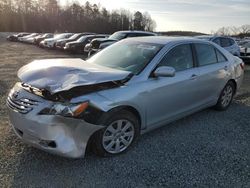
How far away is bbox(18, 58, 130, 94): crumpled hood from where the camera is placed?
3.72m

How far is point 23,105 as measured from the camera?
12.6 ft

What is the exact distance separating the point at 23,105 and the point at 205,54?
3.44 meters

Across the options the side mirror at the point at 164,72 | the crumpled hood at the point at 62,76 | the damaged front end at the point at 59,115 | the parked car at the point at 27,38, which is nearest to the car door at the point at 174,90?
the side mirror at the point at 164,72

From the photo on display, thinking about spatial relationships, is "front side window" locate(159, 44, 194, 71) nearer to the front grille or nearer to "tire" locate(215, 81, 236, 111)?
"tire" locate(215, 81, 236, 111)

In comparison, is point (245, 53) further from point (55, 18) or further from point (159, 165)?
point (55, 18)

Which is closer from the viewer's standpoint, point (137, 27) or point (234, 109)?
point (234, 109)

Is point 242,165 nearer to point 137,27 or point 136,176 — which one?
point 136,176

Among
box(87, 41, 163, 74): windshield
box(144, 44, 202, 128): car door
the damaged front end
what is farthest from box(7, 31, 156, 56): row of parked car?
the damaged front end

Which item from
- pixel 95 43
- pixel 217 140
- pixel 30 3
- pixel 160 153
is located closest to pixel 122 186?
pixel 160 153

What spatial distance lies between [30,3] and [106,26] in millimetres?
22108

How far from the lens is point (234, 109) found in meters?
6.66

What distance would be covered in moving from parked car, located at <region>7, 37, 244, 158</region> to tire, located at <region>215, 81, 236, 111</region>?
777 mm

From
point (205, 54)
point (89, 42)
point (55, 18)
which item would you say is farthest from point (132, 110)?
point (55, 18)

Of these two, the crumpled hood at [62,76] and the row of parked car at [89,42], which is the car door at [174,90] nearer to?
the crumpled hood at [62,76]
